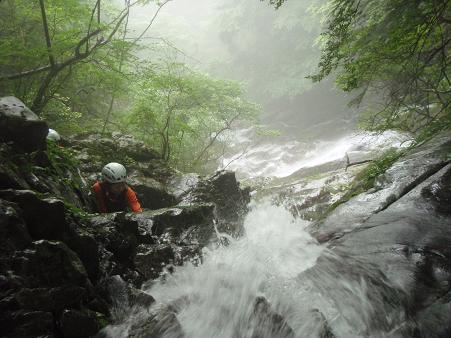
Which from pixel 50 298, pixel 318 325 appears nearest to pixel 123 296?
pixel 50 298

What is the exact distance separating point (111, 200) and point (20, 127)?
2.39m

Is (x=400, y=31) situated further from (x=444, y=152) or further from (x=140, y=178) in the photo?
(x=140, y=178)

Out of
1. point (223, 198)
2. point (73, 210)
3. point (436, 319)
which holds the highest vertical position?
point (223, 198)

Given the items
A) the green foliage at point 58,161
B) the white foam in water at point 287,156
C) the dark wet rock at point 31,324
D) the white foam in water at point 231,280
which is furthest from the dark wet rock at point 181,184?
the white foam in water at point 287,156

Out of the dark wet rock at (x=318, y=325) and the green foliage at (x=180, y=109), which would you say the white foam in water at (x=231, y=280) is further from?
the green foliage at (x=180, y=109)

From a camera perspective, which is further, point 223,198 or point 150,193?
point 223,198

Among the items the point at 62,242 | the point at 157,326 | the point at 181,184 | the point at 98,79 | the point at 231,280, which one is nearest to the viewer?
the point at 62,242

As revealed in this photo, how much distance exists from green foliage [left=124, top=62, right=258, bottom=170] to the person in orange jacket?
3.93 meters

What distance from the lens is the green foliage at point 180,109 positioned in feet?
36.8

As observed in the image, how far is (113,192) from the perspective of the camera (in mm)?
6426

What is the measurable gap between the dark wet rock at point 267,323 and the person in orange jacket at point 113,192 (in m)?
3.19

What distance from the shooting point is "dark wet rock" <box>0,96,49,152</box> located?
4.27 m

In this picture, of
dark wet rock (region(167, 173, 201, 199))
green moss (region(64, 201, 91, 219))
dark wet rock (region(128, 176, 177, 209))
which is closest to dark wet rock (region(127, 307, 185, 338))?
green moss (region(64, 201, 91, 219))

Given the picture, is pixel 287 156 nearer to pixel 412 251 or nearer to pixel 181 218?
pixel 181 218
